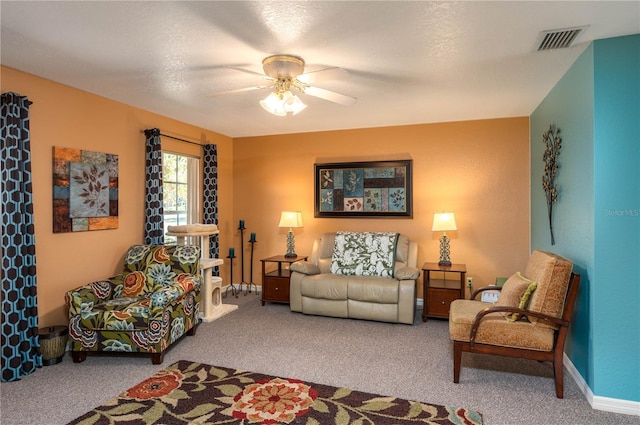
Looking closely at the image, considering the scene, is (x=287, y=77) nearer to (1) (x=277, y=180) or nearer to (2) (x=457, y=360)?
(2) (x=457, y=360)

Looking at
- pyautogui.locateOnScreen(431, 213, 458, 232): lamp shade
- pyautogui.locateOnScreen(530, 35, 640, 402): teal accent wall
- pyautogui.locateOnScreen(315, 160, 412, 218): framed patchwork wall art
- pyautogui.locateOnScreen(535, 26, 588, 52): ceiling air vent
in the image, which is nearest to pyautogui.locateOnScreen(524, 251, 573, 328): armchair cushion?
pyautogui.locateOnScreen(530, 35, 640, 402): teal accent wall

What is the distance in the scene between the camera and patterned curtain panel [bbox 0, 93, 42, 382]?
2.88 m

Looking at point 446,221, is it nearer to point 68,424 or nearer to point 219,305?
point 219,305

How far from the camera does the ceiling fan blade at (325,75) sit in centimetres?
271

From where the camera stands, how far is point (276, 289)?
504 cm

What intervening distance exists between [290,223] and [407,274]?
1800 millimetres

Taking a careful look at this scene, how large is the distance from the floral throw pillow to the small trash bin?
296 cm

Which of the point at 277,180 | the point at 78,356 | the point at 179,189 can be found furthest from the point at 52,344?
the point at 277,180

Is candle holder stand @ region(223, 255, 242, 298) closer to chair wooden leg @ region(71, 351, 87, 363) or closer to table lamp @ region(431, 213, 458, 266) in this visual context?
chair wooden leg @ region(71, 351, 87, 363)

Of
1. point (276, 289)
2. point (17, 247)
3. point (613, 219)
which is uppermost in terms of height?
point (613, 219)

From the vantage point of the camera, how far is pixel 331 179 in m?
5.44

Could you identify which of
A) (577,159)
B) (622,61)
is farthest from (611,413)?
(622,61)

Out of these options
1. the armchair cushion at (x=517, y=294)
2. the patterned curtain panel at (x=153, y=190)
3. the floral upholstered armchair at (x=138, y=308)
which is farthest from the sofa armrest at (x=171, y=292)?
the armchair cushion at (x=517, y=294)

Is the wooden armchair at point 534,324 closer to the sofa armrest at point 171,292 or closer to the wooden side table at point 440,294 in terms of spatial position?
the wooden side table at point 440,294
